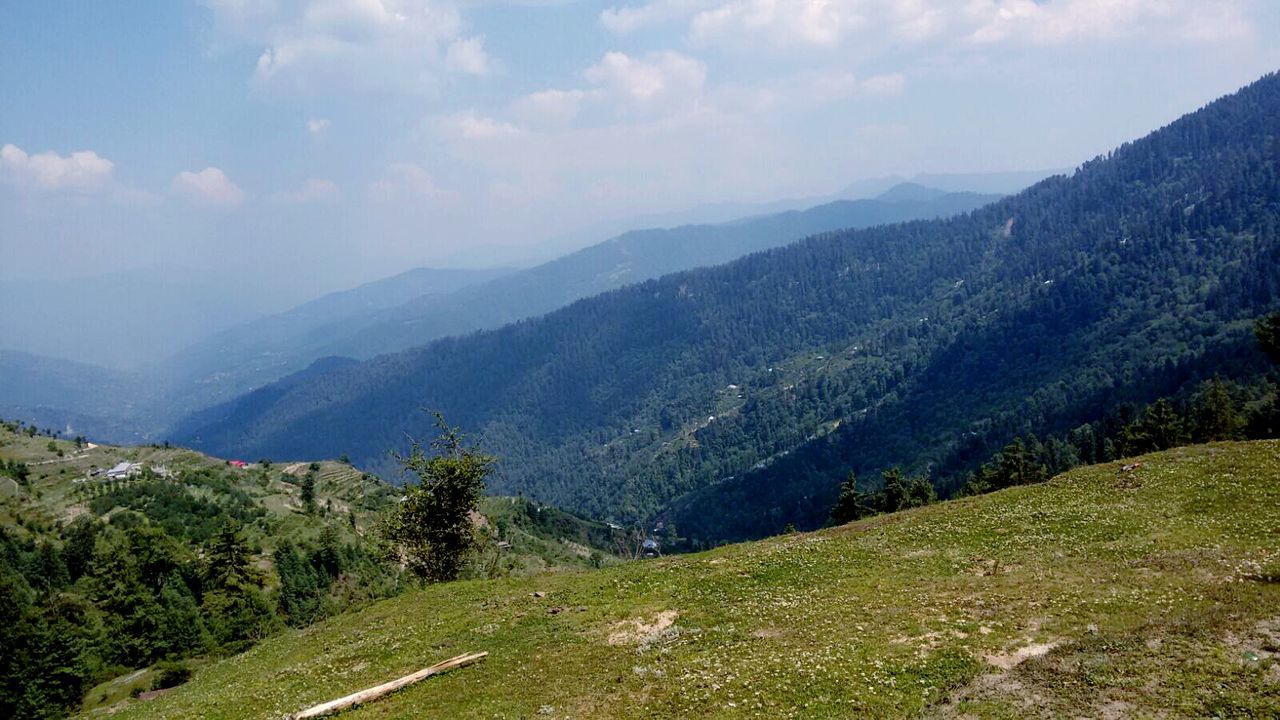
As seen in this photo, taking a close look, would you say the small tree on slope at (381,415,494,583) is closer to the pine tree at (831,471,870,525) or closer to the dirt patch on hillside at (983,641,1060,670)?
the dirt patch on hillside at (983,641,1060,670)

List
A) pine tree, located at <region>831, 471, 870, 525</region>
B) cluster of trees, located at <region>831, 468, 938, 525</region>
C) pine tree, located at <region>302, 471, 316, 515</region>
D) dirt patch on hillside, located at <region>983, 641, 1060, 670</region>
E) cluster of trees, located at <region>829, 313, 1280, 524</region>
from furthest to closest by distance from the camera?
pine tree, located at <region>302, 471, 316, 515</region> → pine tree, located at <region>831, 471, 870, 525</region> → cluster of trees, located at <region>831, 468, 938, 525</region> → cluster of trees, located at <region>829, 313, 1280, 524</region> → dirt patch on hillside, located at <region>983, 641, 1060, 670</region>

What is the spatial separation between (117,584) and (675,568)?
98.3m

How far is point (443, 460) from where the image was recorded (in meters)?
56.3


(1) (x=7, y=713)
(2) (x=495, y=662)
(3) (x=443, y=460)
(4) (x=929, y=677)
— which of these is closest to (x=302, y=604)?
(1) (x=7, y=713)

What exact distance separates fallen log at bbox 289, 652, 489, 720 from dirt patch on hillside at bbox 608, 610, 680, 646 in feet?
21.4

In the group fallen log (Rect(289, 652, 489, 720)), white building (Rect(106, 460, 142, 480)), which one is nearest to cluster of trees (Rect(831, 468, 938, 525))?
fallen log (Rect(289, 652, 489, 720))

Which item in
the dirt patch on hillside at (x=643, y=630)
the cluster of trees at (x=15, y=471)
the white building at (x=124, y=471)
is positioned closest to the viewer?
the dirt patch on hillside at (x=643, y=630)

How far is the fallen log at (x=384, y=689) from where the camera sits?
25141 mm

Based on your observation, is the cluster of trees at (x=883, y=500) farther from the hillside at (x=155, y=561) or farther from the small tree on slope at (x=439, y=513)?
the small tree on slope at (x=439, y=513)

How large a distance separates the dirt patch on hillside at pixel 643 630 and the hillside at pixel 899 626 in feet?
0.46

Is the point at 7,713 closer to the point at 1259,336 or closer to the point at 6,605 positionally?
the point at 6,605

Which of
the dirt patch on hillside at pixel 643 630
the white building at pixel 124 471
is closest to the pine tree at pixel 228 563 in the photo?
the white building at pixel 124 471

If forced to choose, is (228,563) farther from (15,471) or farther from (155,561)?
(15,471)

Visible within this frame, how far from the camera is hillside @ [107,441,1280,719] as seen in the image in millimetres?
19891
